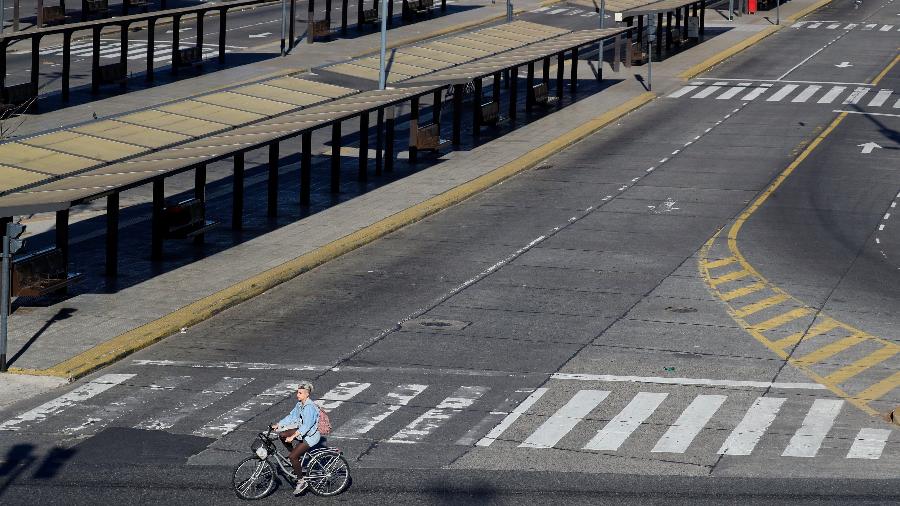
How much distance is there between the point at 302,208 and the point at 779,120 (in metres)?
26.5

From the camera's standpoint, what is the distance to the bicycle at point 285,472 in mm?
21734

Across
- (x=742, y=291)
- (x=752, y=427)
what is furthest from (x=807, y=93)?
(x=752, y=427)

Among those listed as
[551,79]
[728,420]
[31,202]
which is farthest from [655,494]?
[551,79]

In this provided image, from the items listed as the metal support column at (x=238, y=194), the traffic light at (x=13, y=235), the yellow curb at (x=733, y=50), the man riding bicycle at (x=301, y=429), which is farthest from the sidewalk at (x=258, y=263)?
the yellow curb at (x=733, y=50)

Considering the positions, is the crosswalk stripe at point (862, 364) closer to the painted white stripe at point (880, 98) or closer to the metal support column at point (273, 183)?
the metal support column at point (273, 183)

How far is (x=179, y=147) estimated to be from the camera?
124 feet

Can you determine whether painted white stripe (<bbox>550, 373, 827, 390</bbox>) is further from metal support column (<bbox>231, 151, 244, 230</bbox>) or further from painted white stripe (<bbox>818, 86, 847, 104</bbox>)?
painted white stripe (<bbox>818, 86, 847, 104</bbox>)

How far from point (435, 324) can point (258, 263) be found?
22.6 ft

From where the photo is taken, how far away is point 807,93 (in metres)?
70.3

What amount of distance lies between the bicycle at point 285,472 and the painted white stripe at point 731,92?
49954 mm

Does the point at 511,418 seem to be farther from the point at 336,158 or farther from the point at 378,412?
the point at 336,158

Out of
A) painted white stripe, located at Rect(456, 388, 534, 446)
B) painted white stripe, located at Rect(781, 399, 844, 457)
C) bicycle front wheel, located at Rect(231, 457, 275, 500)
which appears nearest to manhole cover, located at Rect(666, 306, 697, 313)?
painted white stripe, located at Rect(781, 399, 844, 457)

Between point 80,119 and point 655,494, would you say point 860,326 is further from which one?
point 80,119

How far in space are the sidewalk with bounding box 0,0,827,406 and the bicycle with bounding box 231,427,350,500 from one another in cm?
755
